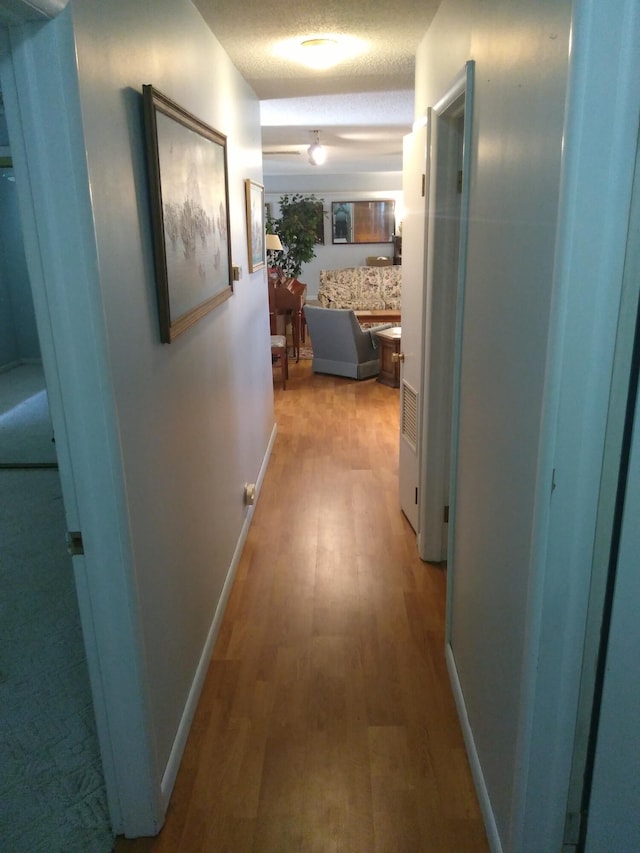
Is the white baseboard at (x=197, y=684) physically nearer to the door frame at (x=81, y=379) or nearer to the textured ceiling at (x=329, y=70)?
the door frame at (x=81, y=379)

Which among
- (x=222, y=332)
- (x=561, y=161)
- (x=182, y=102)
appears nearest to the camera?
(x=561, y=161)

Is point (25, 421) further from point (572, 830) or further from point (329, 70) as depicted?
point (572, 830)

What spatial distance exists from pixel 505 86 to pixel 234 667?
2.09 metres

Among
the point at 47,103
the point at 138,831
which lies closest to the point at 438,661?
the point at 138,831

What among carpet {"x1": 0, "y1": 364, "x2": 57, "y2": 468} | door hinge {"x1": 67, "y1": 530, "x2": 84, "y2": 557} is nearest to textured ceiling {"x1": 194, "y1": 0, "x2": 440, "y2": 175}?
door hinge {"x1": 67, "y1": 530, "x2": 84, "y2": 557}

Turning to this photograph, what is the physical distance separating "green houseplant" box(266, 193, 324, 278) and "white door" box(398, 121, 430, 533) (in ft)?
19.8

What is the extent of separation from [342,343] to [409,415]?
129 inches

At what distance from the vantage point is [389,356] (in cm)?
635

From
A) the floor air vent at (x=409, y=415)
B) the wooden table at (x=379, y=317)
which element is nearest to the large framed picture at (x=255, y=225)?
the floor air vent at (x=409, y=415)

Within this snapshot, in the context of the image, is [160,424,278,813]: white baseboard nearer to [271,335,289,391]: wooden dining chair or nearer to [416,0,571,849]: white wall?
[416,0,571,849]: white wall

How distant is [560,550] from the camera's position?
1.23 meters

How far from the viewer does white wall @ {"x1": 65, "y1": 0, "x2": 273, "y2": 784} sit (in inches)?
56.1

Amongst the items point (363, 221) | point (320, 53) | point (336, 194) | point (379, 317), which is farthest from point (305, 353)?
point (320, 53)

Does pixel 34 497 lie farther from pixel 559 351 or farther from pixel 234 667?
pixel 559 351
